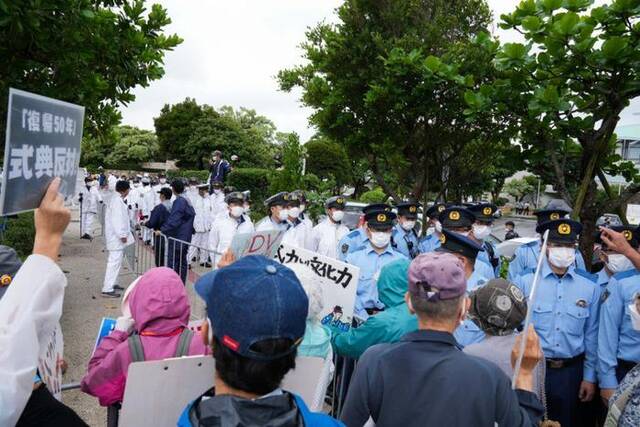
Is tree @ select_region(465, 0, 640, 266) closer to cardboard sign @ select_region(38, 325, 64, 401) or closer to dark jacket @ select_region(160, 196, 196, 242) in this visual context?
cardboard sign @ select_region(38, 325, 64, 401)

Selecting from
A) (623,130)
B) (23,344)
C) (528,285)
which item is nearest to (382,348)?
(23,344)

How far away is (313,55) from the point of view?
11.7m

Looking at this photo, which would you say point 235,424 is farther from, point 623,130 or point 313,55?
point 623,130

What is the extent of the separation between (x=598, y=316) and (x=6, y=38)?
19.0ft

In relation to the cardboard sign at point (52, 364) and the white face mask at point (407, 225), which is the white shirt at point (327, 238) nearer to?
the white face mask at point (407, 225)

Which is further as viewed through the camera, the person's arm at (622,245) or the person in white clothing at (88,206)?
the person in white clothing at (88,206)

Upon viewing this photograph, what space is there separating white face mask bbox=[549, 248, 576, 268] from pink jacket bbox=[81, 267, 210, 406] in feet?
9.99

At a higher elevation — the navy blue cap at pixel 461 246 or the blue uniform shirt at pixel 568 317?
the navy blue cap at pixel 461 246

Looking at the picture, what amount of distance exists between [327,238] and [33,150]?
665 cm

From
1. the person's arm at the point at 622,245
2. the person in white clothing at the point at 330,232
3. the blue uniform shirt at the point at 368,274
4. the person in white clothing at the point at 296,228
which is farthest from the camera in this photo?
the person in white clothing at the point at 330,232

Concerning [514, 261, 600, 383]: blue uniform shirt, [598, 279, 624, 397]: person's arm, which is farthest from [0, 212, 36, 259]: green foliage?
[598, 279, 624, 397]: person's arm

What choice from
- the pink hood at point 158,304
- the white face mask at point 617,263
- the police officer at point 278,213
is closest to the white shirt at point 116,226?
the police officer at point 278,213

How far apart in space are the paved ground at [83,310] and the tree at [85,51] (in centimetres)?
268

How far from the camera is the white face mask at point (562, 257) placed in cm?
415
